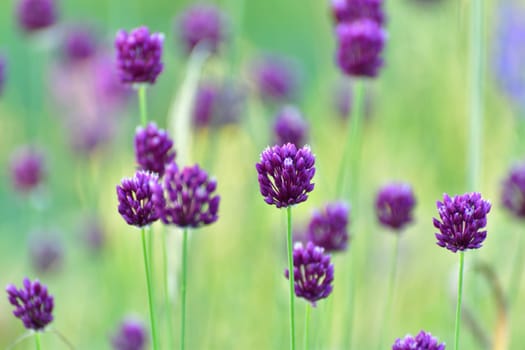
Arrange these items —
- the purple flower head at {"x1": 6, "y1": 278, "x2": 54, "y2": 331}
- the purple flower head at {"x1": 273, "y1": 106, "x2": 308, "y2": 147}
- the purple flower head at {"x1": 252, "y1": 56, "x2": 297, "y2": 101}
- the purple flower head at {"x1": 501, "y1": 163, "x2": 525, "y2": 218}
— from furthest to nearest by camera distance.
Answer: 1. the purple flower head at {"x1": 252, "y1": 56, "x2": 297, "y2": 101}
2. the purple flower head at {"x1": 273, "y1": 106, "x2": 308, "y2": 147}
3. the purple flower head at {"x1": 501, "y1": 163, "x2": 525, "y2": 218}
4. the purple flower head at {"x1": 6, "y1": 278, "x2": 54, "y2": 331}

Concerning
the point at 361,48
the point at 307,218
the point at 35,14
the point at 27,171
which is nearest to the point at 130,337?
the point at 361,48

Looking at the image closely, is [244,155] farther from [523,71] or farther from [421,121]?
[523,71]

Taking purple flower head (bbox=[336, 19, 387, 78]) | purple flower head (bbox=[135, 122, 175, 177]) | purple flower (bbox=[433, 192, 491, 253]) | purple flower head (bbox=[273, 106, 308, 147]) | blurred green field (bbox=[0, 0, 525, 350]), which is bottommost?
blurred green field (bbox=[0, 0, 525, 350])

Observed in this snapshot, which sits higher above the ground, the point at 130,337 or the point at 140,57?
the point at 140,57

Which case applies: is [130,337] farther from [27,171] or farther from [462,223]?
[27,171]

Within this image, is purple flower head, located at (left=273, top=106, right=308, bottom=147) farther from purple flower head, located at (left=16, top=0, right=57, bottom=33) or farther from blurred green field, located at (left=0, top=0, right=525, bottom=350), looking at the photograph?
purple flower head, located at (left=16, top=0, right=57, bottom=33)

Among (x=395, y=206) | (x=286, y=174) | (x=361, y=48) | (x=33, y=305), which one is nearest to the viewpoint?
(x=286, y=174)

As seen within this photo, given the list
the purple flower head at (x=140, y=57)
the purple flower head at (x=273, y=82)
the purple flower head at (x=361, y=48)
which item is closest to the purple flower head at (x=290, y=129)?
the purple flower head at (x=361, y=48)

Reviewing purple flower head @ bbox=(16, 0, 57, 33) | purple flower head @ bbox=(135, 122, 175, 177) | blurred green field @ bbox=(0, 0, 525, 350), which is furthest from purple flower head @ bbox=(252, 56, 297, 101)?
purple flower head @ bbox=(135, 122, 175, 177)
